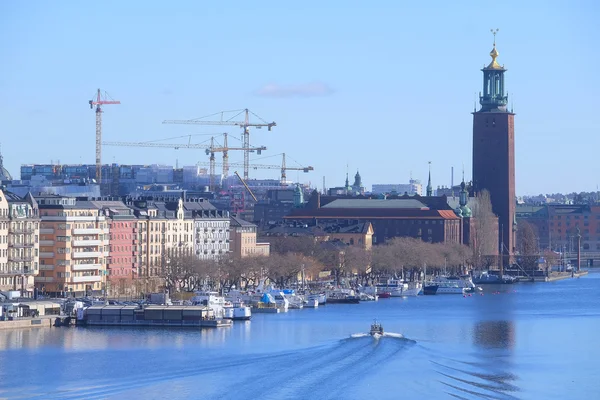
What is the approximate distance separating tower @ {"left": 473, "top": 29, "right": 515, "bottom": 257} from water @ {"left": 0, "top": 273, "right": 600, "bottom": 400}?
5971 cm

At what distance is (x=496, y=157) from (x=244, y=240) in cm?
3720

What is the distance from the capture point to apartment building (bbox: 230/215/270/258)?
102812 millimetres

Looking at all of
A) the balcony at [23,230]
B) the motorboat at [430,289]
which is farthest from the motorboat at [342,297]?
the balcony at [23,230]

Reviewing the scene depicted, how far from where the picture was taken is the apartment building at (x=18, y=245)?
246 ft

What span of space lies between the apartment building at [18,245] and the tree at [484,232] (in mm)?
55875

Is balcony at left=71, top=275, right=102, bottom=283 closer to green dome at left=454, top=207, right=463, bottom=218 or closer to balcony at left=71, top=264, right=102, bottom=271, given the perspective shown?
balcony at left=71, top=264, right=102, bottom=271

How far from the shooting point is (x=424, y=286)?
339ft

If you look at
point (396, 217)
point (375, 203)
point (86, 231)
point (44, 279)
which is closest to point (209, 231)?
point (86, 231)

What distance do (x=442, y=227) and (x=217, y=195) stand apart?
144ft

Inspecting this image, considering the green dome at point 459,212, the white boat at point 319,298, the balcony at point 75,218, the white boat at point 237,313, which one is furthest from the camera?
the green dome at point 459,212

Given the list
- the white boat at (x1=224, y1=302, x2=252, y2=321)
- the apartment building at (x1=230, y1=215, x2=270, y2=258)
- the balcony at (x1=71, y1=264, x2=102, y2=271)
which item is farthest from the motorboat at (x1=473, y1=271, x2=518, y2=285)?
the white boat at (x1=224, y1=302, x2=252, y2=321)

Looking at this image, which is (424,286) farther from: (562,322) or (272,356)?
(272,356)

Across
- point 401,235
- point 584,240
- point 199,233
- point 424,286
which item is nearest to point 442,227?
point 401,235

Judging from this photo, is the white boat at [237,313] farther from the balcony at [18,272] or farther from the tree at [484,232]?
the tree at [484,232]
